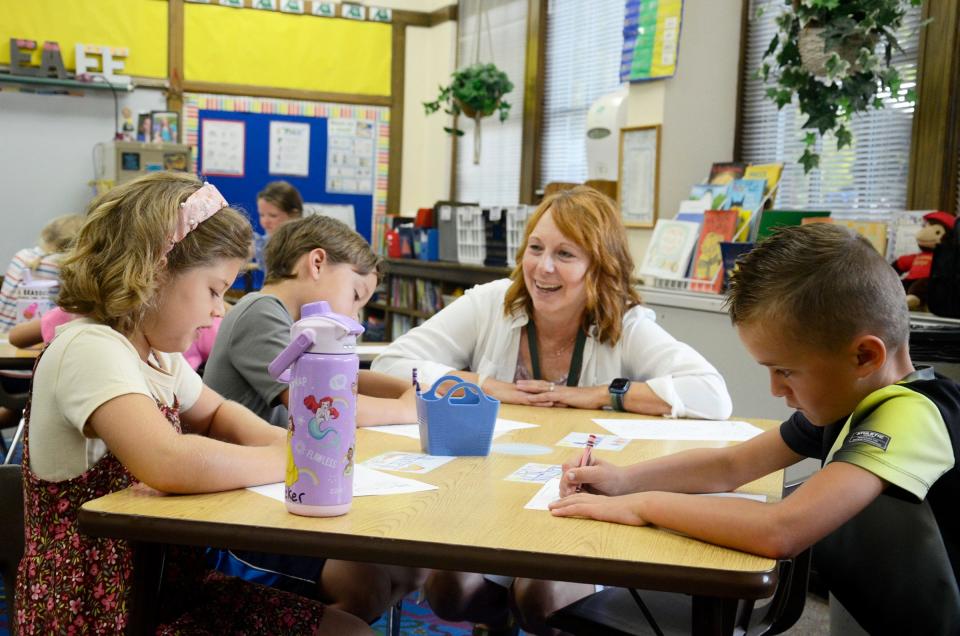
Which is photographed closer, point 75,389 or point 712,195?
point 75,389

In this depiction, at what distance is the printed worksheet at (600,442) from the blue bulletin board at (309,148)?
591cm

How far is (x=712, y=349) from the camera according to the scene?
400 centimetres

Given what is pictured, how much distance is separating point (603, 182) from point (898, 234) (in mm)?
1662

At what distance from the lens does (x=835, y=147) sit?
446cm

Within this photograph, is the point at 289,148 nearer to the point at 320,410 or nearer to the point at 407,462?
the point at 407,462

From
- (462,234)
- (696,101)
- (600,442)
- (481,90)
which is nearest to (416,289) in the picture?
(462,234)

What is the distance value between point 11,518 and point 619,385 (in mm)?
1329

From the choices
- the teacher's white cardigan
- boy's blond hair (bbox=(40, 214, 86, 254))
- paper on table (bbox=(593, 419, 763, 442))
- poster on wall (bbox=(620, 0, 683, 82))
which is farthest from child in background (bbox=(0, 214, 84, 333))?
paper on table (bbox=(593, 419, 763, 442))

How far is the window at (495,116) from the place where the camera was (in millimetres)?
7109

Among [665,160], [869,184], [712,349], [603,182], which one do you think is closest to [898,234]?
[869,184]

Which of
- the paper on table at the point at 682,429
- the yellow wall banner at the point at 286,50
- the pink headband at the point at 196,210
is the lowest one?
the paper on table at the point at 682,429

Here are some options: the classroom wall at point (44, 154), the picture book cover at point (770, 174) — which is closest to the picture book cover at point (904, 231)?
the picture book cover at point (770, 174)

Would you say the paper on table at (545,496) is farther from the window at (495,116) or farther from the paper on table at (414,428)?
the window at (495,116)

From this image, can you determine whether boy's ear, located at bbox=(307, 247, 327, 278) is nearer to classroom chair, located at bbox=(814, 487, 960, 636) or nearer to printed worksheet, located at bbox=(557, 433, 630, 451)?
printed worksheet, located at bbox=(557, 433, 630, 451)
